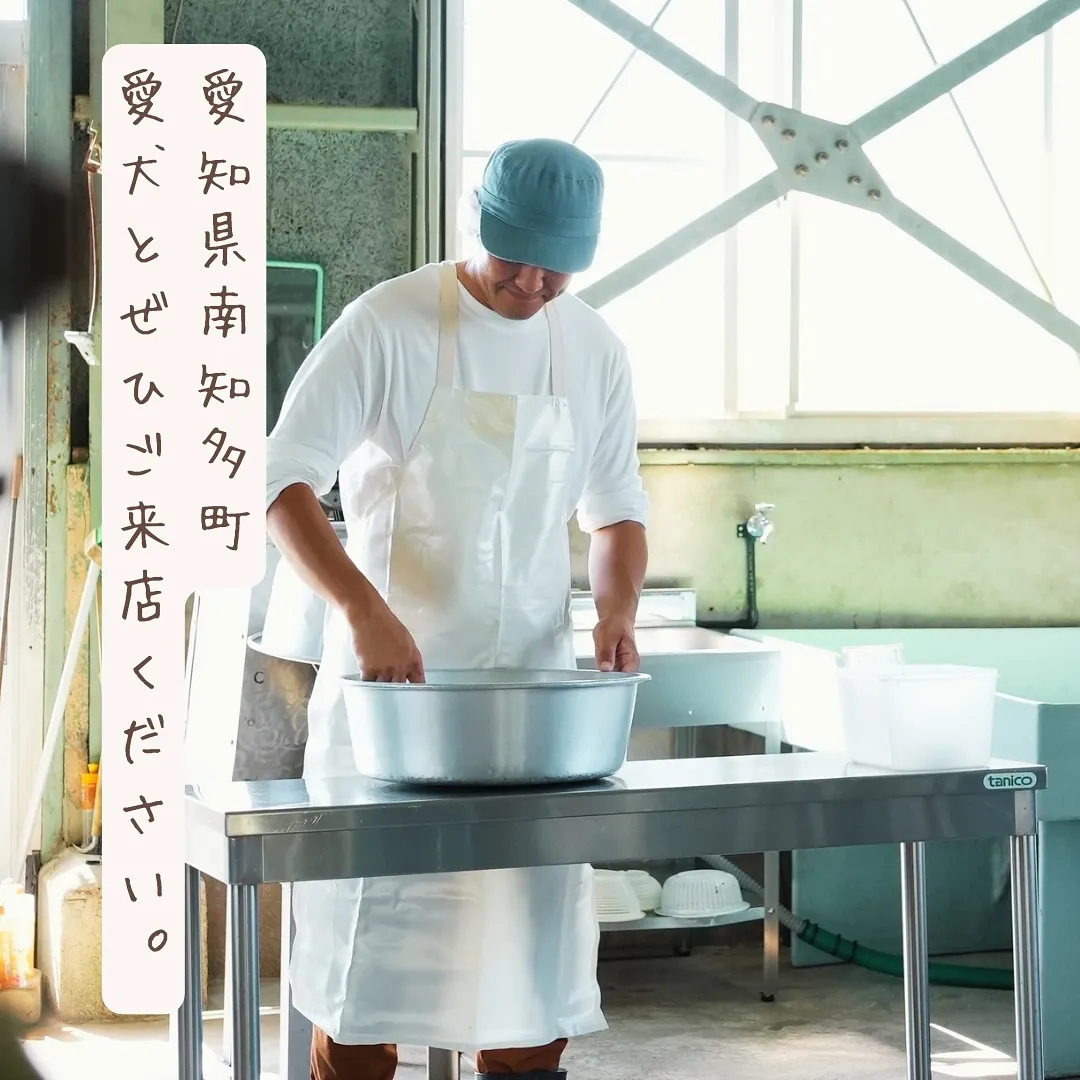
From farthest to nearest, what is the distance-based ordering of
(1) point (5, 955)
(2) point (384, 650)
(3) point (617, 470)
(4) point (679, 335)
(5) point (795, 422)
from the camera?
1. (4) point (679, 335)
2. (5) point (795, 422)
3. (1) point (5, 955)
4. (3) point (617, 470)
5. (2) point (384, 650)

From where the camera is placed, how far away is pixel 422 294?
218 cm

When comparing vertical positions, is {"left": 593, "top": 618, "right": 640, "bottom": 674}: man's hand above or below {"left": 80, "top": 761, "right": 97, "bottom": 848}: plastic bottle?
above

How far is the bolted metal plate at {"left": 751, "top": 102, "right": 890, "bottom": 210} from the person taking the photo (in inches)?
150

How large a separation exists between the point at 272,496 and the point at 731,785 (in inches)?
28.1

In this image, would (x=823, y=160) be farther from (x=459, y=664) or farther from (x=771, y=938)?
(x=459, y=664)

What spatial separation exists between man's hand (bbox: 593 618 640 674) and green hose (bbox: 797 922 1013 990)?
71.8 inches

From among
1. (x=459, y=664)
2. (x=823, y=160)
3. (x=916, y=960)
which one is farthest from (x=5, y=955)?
(x=823, y=160)

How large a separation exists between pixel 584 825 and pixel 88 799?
217 centimetres

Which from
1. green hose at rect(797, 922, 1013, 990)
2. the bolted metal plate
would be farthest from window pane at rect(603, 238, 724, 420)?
green hose at rect(797, 922, 1013, 990)

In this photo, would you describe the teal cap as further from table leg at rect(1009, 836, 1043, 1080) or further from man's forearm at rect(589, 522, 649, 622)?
table leg at rect(1009, 836, 1043, 1080)

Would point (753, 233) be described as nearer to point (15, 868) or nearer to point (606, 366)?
point (606, 366)

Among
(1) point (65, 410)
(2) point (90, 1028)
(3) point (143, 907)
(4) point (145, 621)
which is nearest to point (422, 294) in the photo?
(4) point (145, 621)

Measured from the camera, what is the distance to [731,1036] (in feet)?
10.7

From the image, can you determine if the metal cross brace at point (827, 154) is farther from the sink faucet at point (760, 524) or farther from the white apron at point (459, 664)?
the white apron at point (459, 664)
